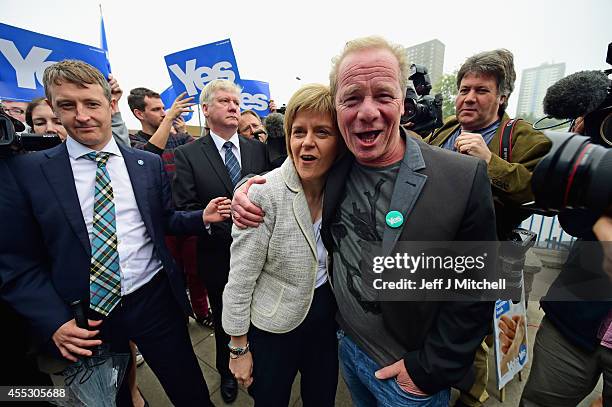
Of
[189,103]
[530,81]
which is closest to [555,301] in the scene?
[189,103]

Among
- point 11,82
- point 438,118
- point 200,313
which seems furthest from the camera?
point 200,313

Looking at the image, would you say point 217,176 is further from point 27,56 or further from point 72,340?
point 27,56

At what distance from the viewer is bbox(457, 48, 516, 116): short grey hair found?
1.73 metres

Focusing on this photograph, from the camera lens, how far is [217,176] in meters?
2.38

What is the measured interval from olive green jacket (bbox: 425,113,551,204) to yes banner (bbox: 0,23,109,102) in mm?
4452

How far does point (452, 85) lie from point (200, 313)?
3444 cm

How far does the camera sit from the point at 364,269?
125 cm

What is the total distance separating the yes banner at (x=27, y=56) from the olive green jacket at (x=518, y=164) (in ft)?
14.6

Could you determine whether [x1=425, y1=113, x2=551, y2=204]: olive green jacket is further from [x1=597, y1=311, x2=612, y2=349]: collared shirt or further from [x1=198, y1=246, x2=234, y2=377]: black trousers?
[x1=198, y1=246, x2=234, y2=377]: black trousers

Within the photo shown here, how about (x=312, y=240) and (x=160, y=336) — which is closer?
(x=312, y=240)

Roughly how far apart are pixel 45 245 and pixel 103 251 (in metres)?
0.30

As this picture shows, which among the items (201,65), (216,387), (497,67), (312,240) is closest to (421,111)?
(497,67)

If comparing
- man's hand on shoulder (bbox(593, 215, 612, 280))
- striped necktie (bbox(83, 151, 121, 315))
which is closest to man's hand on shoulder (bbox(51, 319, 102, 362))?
striped necktie (bbox(83, 151, 121, 315))

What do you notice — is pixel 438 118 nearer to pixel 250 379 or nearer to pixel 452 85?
pixel 250 379
